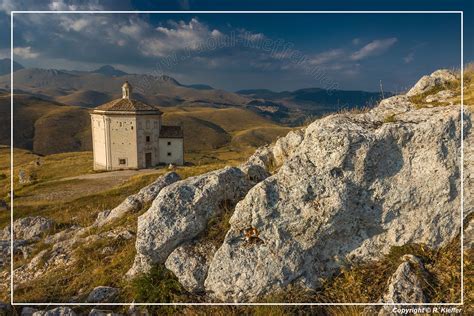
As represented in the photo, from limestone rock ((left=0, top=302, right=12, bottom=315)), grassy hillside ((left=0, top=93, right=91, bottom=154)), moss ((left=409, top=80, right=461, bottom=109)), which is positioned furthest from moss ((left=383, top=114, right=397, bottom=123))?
grassy hillside ((left=0, top=93, right=91, bottom=154))

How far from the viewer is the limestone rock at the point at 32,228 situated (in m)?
15.5

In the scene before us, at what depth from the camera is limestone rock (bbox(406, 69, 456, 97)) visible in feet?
35.4

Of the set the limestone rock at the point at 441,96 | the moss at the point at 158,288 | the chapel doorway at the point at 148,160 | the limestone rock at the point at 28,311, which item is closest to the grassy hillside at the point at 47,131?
the chapel doorway at the point at 148,160

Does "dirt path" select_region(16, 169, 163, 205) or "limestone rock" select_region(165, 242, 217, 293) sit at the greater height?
"limestone rock" select_region(165, 242, 217, 293)

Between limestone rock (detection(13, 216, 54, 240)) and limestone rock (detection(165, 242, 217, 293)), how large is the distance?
10.2 meters

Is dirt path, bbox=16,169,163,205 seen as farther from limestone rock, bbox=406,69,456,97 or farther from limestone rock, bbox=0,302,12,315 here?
limestone rock, bbox=406,69,456,97

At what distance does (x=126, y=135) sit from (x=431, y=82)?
158 feet

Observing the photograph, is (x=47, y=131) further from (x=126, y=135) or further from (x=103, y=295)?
(x=103, y=295)

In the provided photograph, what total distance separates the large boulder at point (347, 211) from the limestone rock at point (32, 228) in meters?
11.5

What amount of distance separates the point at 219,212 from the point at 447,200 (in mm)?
4867

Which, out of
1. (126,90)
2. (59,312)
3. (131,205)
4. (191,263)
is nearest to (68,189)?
(126,90)

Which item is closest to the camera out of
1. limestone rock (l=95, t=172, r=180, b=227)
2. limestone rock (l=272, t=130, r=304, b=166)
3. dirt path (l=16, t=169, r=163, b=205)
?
limestone rock (l=272, t=130, r=304, b=166)

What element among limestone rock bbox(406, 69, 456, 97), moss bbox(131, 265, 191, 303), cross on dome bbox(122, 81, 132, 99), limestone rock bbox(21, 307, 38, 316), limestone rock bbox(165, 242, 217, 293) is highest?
cross on dome bbox(122, 81, 132, 99)

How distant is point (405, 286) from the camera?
22.2 feet
